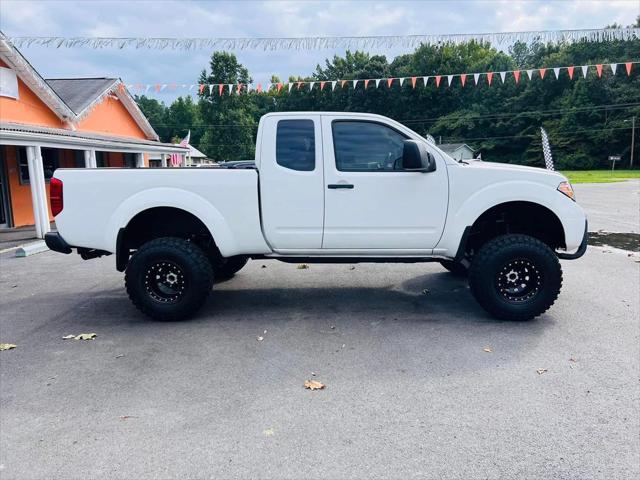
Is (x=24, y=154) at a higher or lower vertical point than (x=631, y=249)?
higher

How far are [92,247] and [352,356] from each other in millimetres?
2987

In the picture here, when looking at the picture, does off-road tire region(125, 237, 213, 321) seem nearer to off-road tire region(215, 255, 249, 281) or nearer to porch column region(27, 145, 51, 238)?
off-road tire region(215, 255, 249, 281)

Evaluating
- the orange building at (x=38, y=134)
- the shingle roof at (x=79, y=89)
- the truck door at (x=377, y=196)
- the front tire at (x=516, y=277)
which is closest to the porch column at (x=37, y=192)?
the orange building at (x=38, y=134)

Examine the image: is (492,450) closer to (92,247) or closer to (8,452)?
(8,452)

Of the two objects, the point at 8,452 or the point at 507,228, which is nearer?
the point at 8,452

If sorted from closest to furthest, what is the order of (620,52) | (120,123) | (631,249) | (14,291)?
(14,291), (631,249), (120,123), (620,52)

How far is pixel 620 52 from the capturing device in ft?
189

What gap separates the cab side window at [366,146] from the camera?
4.99 meters

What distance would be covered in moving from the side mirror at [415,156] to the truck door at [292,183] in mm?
857

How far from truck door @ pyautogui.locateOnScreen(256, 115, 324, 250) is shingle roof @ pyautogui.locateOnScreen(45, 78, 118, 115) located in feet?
49.9

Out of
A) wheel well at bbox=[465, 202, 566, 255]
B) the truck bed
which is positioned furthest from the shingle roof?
wheel well at bbox=[465, 202, 566, 255]

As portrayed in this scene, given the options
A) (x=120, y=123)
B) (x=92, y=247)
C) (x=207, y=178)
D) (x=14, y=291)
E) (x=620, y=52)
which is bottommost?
(x=14, y=291)

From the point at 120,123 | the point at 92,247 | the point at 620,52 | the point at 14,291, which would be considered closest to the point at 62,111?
the point at 120,123

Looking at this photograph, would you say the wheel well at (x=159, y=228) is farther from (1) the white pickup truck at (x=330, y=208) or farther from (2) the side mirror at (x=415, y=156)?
(2) the side mirror at (x=415, y=156)
